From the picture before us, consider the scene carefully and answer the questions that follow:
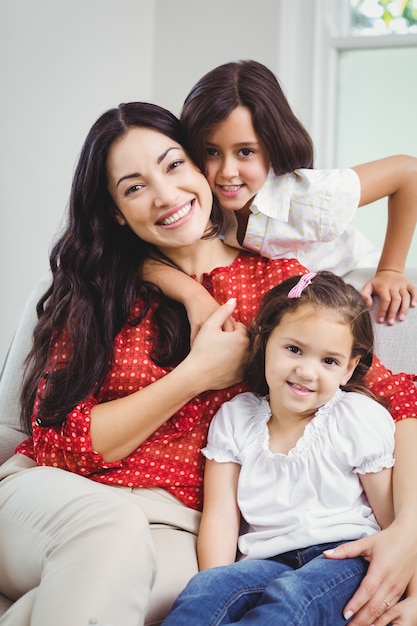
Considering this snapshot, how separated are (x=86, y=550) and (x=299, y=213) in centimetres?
90

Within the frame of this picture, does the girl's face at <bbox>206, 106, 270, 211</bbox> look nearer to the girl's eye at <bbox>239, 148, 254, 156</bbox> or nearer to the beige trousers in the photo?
the girl's eye at <bbox>239, 148, 254, 156</bbox>

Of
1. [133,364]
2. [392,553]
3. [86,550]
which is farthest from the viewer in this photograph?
[133,364]

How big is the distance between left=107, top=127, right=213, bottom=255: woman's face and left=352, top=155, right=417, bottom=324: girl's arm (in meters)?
0.42

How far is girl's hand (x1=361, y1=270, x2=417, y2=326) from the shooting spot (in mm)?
1829

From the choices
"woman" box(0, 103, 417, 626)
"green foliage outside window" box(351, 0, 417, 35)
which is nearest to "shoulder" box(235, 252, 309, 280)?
"woman" box(0, 103, 417, 626)

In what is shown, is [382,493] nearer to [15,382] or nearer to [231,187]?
[231,187]

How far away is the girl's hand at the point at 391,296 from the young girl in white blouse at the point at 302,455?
29 centimetres

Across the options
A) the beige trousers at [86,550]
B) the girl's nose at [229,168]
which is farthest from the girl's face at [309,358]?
the girl's nose at [229,168]

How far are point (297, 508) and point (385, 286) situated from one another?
1.99 ft

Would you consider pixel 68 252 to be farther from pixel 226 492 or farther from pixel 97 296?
pixel 226 492

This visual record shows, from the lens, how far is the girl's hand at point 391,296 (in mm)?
1829

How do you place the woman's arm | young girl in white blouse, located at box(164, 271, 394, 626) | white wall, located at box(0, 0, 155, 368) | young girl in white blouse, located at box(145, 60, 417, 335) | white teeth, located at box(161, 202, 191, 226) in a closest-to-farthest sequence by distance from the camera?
young girl in white blouse, located at box(164, 271, 394, 626), the woman's arm, white teeth, located at box(161, 202, 191, 226), young girl in white blouse, located at box(145, 60, 417, 335), white wall, located at box(0, 0, 155, 368)

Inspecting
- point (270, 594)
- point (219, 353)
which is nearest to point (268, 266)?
point (219, 353)

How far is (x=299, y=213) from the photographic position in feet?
6.05
